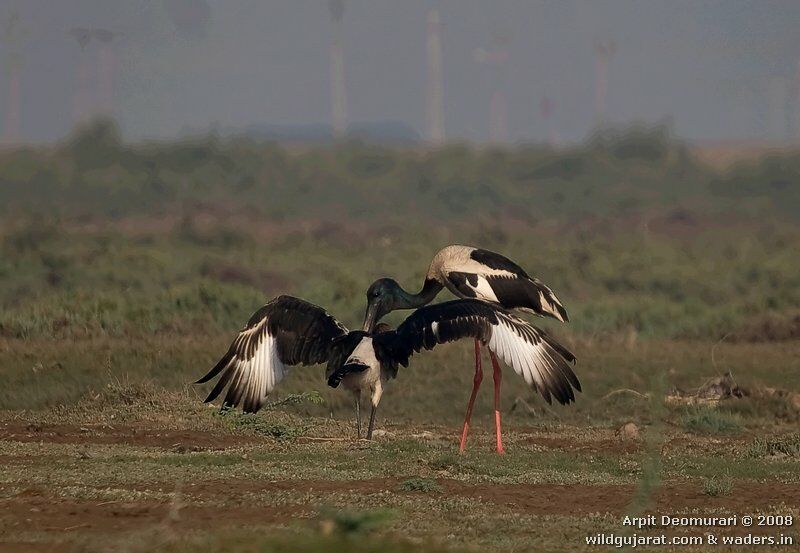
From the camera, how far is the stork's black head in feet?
49.9

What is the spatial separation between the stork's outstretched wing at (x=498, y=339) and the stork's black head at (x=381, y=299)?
5.48ft

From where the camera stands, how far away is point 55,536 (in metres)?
8.89

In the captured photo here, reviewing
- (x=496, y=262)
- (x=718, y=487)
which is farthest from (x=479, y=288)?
(x=718, y=487)

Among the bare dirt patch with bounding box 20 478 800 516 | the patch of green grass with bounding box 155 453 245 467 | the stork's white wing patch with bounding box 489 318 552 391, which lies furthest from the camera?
the stork's white wing patch with bounding box 489 318 552 391

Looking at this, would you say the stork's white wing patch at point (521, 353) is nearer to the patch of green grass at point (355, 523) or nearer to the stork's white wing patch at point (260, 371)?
the stork's white wing patch at point (260, 371)

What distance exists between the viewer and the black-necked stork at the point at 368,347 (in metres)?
13.2

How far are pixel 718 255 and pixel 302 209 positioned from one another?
26.4 metres

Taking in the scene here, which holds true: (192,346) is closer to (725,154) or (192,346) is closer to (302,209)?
(302,209)

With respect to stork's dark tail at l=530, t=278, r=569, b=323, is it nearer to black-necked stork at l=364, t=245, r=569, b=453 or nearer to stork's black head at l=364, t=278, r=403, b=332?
black-necked stork at l=364, t=245, r=569, b=453

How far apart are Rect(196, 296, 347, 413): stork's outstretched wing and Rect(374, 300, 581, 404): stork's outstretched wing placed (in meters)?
0.85

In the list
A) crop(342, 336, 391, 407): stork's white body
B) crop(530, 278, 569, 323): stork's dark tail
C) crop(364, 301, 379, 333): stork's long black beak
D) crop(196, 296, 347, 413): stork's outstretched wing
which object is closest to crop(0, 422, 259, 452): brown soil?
crop(196, 296, 347, 413): stork's outstretched wing

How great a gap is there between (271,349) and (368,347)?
976mm

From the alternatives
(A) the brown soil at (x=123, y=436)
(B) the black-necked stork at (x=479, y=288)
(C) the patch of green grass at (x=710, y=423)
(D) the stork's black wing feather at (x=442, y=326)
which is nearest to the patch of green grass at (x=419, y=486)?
(D) the stork's black wing feather at (x=442, y=326)

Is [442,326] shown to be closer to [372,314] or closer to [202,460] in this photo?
[372,314]
